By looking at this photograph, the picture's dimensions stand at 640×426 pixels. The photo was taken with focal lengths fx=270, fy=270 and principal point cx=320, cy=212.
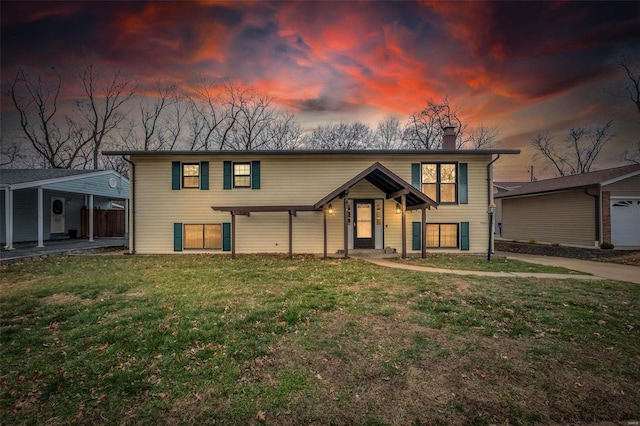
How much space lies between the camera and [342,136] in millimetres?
26266

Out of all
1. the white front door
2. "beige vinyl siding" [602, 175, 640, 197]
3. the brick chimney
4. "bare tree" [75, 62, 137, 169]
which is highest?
"bare tree" [75, 62, 137, 169]

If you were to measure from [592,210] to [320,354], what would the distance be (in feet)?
60.3

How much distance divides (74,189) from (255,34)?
1334cm

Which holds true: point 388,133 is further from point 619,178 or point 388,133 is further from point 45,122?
point 45,122

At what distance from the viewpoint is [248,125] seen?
26891 mm

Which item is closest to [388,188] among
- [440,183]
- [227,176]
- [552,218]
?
[440,183]

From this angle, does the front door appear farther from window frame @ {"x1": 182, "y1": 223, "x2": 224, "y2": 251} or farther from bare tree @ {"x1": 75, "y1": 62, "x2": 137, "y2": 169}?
bare tree @ {"x1": 75, "y1": 62, "x2": 137, "y2": 169}

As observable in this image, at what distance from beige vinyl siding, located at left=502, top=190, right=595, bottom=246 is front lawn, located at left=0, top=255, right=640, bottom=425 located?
36.6 ft

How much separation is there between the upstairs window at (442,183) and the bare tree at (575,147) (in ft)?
85.1

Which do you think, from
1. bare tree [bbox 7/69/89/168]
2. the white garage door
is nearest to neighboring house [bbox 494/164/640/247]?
the white garage door

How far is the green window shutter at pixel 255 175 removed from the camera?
12477 millimetres

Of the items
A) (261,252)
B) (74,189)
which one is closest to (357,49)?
(261,252)

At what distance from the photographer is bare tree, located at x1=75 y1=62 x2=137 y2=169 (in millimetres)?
25312

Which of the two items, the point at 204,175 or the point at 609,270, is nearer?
the point at 609,270
